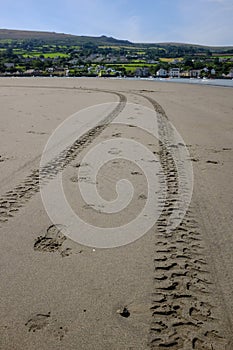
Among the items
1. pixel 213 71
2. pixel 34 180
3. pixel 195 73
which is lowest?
pixel 34 180

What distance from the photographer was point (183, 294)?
3221 mm

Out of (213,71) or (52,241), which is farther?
(213,71)

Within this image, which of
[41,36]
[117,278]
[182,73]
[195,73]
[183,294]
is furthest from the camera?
[41,36]

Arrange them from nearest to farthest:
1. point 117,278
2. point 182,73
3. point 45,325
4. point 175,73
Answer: point 45,325
point 117,278
point 175,73
point 182,73

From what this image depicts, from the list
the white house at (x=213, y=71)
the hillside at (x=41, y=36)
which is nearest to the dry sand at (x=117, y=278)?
the white house at (x=213, y=71)

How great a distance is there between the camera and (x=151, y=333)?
2781 mm

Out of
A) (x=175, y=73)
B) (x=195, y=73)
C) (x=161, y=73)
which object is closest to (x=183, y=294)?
(x=195, y=73)

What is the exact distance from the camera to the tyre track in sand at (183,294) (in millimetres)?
2738

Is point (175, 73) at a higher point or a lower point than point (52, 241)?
higher

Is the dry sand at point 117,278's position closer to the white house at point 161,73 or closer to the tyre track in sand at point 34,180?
the tyre track in sand at point 34,180

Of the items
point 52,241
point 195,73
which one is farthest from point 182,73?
point 52,241

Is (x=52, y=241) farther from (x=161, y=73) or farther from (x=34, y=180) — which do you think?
(x=161, y=73)

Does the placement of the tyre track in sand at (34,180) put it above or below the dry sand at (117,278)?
above

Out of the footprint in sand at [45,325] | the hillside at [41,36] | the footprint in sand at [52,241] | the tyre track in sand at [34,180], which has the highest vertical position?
the hillside at [41,36]
